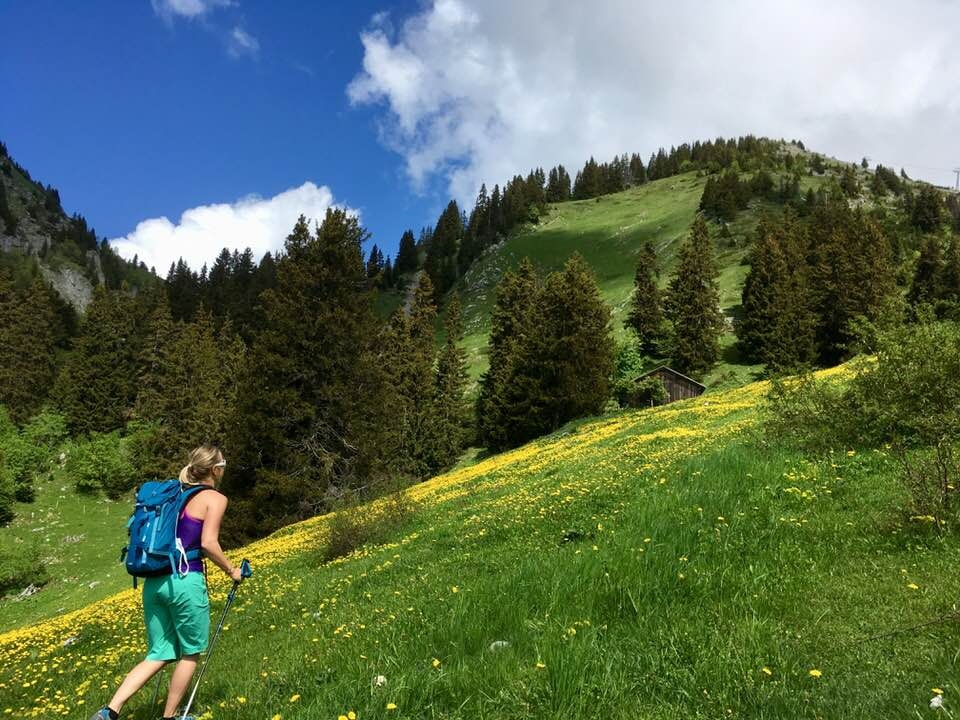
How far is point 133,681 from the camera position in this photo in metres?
5.05

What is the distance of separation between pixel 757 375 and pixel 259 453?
150 feet

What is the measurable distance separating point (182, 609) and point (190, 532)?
68 cm

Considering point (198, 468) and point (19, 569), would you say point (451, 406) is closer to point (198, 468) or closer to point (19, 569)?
point (19, 569)

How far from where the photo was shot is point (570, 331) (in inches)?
1769

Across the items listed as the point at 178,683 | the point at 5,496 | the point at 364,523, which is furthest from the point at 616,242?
the point at 178,683

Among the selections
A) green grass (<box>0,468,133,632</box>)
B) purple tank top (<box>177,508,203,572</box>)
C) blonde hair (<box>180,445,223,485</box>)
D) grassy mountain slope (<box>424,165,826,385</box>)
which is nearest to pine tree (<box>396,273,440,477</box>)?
green grass (<box>0,468,133,632</box>)

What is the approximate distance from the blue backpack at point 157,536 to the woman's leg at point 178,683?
0.86 metres

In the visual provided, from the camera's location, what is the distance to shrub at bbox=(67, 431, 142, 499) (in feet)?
167

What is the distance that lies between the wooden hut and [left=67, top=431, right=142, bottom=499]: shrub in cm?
4910

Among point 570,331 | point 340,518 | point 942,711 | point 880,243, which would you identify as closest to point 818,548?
point 942,711

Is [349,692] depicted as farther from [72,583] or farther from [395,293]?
[395,293]

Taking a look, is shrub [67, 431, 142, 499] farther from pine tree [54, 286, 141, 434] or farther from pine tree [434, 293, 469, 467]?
pine tree [434, 293, 469, 467]

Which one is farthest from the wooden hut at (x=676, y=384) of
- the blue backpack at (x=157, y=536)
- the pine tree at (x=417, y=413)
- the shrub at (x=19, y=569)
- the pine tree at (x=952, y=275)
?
the blue backpack at (x=157, y=536)

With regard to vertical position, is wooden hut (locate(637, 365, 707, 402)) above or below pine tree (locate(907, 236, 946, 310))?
below
